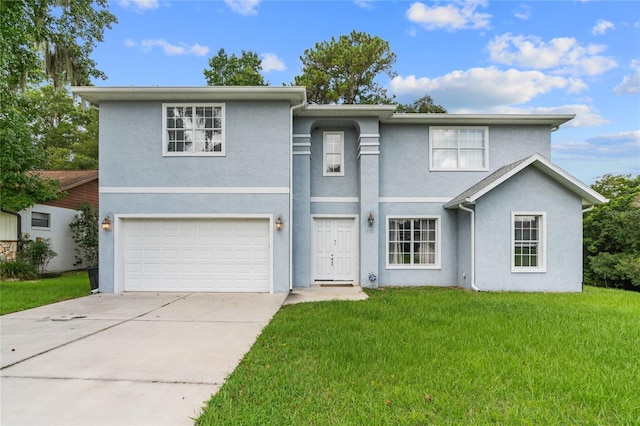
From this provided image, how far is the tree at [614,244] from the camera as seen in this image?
13.6 metres

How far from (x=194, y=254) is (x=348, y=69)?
17.0 metres

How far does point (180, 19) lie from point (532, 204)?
1383 cm

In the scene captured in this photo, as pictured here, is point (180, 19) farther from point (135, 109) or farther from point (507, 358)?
point (507, 358)

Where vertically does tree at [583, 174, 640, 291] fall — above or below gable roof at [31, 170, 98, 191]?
below

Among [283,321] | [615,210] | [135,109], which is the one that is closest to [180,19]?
[135,109]

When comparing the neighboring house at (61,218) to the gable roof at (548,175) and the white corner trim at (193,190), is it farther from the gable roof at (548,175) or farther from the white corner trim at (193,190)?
the gable roof at (548,175)

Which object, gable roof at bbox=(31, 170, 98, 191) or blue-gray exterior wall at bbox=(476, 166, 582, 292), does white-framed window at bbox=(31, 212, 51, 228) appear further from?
blue-gray exterior wall at bbox=(476, 166, 582, 292)

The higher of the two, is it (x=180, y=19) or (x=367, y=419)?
(x=180, y=19)

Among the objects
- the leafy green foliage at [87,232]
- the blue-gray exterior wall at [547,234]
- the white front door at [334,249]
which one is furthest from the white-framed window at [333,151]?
the leafy green foliage at [87,232]

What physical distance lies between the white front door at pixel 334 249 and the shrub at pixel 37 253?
1112cm

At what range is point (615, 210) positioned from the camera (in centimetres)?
1597

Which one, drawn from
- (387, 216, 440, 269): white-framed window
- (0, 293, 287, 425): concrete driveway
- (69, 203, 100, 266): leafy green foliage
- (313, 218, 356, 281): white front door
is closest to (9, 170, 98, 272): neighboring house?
(69, 203, 100, 266): leafy green foliage

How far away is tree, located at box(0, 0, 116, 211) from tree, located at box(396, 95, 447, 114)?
15.9 meters

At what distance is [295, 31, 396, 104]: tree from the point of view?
71.4ft
